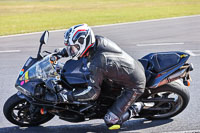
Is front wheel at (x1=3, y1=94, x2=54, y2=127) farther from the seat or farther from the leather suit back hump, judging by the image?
the seat

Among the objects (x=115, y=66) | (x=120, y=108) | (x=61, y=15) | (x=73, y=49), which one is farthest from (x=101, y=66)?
(x=61, y=15)

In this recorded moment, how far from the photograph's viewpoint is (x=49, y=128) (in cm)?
557

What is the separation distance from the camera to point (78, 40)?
15.4 feet

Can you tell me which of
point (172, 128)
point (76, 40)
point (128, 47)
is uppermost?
point (76, 40)

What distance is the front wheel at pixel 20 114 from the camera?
5.19m

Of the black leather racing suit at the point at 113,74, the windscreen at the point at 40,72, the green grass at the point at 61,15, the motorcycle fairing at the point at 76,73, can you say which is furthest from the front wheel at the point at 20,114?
the green grass at the point at 61,15

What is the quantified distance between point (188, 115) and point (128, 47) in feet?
17.3

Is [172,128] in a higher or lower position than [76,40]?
lower

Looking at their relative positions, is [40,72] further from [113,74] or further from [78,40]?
[113,74]

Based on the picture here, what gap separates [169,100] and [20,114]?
2.22 meters

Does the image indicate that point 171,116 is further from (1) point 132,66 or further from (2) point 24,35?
(2) point 24,35

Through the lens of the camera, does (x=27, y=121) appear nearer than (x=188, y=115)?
Yes

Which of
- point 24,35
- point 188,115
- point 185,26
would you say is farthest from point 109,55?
point 185,26

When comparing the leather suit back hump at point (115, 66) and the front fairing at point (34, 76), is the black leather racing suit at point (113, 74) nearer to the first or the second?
the leather suit back hump at point (115, 66)
